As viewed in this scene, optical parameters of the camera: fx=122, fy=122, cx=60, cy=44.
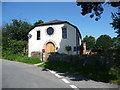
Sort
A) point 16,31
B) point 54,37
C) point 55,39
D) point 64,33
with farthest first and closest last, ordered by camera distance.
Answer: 1. point 16,31
2. point 54,37
3. point 55,39
4. point 64,33

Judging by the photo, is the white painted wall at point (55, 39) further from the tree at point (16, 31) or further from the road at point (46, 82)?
the road at point (46, 82)

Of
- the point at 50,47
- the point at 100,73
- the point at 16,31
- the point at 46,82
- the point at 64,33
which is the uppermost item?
the point at 16,31

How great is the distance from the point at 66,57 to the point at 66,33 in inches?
245

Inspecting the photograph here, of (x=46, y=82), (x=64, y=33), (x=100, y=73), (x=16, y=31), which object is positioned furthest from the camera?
(x=16, y=31)

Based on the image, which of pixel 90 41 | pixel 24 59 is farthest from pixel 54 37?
pixel 90 41

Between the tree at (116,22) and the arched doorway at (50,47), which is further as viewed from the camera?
the arched doorway at (50,47)

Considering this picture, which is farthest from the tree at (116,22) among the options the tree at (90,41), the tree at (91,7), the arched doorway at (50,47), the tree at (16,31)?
the tree at (90,41)

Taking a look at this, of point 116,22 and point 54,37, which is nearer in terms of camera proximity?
point 116,22

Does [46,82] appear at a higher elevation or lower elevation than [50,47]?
lower

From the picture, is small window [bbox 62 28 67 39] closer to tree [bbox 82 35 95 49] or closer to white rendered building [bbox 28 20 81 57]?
white rendered building [bbox 28 20 81 57]

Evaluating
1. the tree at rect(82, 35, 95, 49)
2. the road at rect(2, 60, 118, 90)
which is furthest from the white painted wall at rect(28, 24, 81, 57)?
the tree at rect(82, 35, 95, 49)

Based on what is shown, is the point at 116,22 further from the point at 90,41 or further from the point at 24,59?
the point at 90,41

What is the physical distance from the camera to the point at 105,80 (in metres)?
6.61

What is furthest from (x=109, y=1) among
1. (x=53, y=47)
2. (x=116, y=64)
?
(x=53, y=47)
